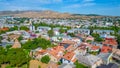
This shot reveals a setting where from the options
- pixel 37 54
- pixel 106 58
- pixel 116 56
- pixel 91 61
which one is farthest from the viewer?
pixel 37 54

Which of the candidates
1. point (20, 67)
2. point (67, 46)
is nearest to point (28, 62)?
point (20, 67)

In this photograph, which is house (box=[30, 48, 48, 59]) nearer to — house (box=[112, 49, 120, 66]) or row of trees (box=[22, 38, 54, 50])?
row of trees (box=[22, 38, 54, 50])

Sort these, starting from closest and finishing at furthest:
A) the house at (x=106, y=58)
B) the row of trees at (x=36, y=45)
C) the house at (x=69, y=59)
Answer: the house at (x=69, y=59)
the house at (x=106, y=58)
the row of trees at (x=36, y=45)

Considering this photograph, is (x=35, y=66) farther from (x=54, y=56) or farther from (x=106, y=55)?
(x=106, y=55)

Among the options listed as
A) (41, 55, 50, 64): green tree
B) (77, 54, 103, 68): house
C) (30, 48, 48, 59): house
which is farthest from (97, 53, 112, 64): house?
(30, 48, 48, 59): house

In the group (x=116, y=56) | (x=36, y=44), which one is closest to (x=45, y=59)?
(x=36, y=44)

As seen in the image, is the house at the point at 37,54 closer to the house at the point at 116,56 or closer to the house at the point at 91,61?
the house at the point at 91,61

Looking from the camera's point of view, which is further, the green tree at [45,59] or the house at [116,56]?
the house at [116,56]

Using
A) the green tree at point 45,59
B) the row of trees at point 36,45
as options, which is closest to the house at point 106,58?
the green tree at point 45,59

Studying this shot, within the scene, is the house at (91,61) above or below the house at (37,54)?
above

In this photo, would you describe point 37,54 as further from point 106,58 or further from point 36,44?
point 106,58

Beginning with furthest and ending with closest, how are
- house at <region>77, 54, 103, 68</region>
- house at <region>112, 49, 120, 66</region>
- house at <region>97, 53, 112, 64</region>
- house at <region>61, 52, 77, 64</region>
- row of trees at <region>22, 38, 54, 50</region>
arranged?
1. row of trees at <region>22, 38, 54, 50</region>
2. house at <region>112, 49, 120, 66</region>
3. house at <region>97, 53, 112, 64</region>
4. house at <region>61, 52, 77, 64</region>
5. house at <region>77, 54, 103, 68</region>
